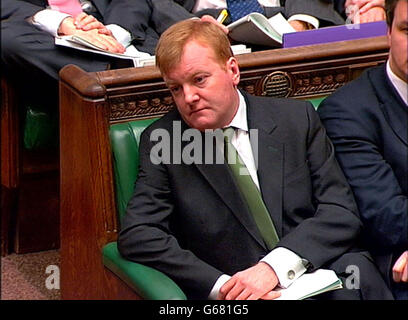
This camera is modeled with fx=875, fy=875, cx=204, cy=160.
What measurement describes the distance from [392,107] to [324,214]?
23 cm

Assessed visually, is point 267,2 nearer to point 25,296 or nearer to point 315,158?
point 315,158

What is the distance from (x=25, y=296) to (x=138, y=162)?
0.42m

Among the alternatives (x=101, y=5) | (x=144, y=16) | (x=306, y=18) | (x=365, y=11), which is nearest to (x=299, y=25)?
(x=306, y=18)

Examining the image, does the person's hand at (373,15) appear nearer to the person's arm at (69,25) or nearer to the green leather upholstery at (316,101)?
the green leather upholstery at (316,101)

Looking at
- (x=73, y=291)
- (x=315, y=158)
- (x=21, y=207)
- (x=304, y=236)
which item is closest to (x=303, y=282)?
(x=304, y=236)

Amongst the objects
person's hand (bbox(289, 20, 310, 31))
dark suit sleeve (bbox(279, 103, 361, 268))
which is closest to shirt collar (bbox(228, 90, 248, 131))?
dark suit sleeve (bbox(279, 103, 361, 268))

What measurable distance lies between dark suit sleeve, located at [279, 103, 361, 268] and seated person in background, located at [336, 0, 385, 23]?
0.61 meters

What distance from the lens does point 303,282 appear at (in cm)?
149

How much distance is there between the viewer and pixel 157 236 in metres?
1.50

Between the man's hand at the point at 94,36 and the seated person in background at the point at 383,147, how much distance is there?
50 centimetres

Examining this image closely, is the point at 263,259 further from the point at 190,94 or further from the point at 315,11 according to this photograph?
the point at 315,11

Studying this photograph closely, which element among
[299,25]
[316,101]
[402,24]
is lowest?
[316,101]

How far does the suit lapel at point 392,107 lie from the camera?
157 cm

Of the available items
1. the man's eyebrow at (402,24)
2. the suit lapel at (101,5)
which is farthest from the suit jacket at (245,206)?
the suit lapel at (101,5)
